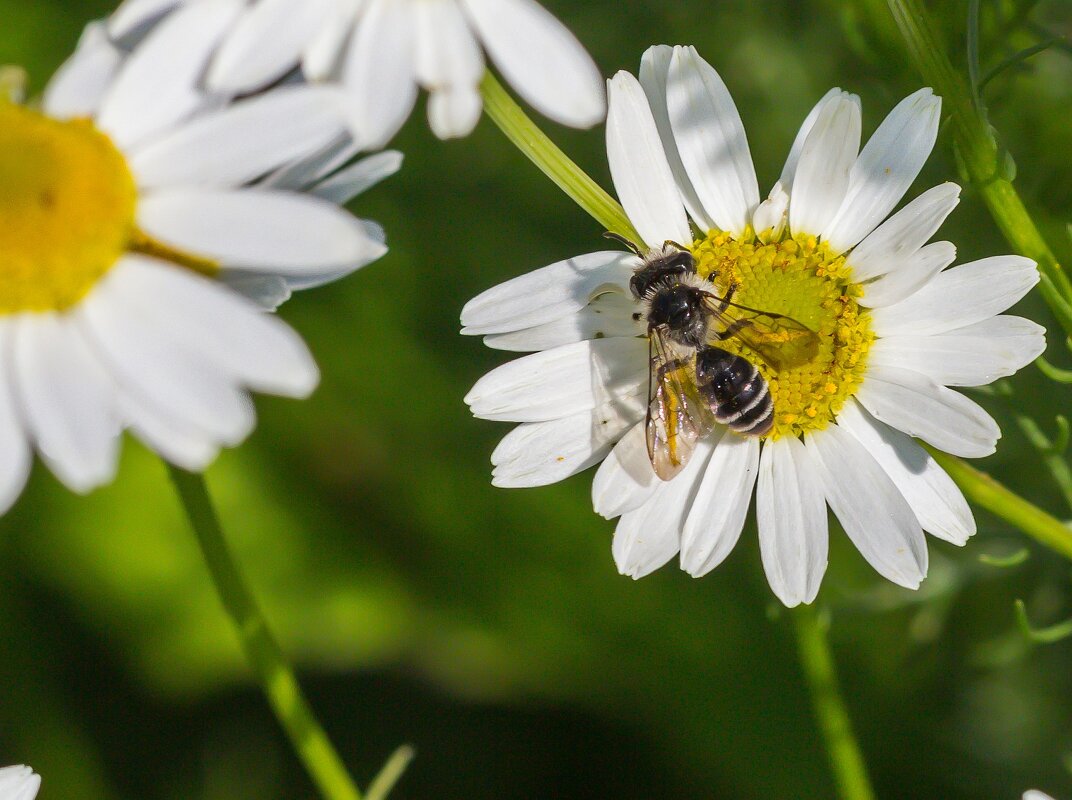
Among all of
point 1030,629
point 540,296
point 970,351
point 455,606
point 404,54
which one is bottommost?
point 455,606

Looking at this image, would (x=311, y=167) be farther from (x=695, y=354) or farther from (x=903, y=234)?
(x=903, y=234)

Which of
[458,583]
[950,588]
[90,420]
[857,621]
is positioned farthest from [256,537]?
[90,420]

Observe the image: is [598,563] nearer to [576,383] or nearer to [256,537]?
[256,537]

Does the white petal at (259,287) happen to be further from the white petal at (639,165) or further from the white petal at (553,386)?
the white petal at (639,165)

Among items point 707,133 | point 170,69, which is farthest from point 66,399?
point 707,133

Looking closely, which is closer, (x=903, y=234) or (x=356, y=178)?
(x=356, y=178)

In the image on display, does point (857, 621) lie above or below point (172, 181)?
below

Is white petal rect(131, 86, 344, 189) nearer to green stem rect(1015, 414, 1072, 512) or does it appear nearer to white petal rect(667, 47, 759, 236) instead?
white petal rect(667, 47, 759, 236)
